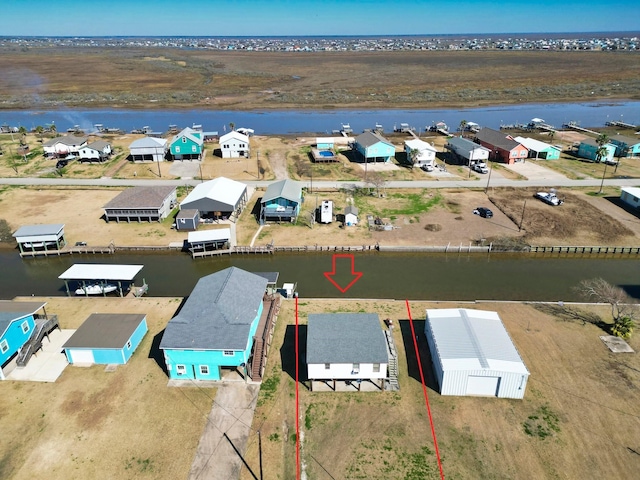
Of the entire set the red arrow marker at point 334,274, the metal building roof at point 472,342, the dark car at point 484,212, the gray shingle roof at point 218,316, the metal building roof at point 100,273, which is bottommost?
the red arrow marker at point 334,274

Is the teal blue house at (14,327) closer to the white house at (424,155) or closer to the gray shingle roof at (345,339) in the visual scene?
the gray shingle roof at (345,339)

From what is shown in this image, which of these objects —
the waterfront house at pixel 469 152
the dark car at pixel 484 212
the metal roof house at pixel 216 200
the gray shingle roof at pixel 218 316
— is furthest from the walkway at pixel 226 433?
the waterfront house at pixel 469 152

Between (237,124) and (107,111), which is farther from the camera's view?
(107,111)

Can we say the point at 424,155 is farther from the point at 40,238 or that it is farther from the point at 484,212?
the point at 40,238

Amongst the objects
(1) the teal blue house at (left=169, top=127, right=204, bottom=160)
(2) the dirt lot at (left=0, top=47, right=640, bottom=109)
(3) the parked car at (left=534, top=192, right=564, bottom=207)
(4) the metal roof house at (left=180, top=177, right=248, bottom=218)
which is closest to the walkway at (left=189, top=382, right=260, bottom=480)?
(4) the metal roof house at (left=180, top=177, right=248, bottom=218)

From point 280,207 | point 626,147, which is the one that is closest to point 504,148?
point 626,147

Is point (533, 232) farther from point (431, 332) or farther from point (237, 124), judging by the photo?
Result: point (237, 124)

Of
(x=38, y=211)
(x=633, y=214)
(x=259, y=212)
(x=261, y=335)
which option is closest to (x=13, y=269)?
(x=38, y=211)
